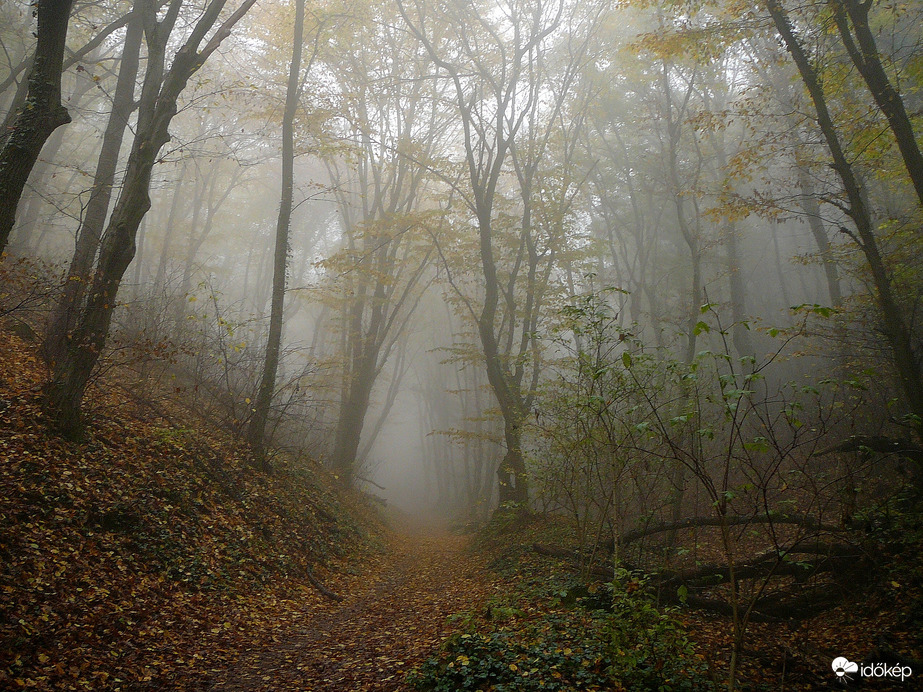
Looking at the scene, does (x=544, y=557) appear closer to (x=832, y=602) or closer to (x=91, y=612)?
(x=832, y=602)

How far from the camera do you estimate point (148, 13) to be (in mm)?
8719

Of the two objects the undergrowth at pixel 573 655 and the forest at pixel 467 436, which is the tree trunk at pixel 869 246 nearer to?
the forest at pixel 467 436

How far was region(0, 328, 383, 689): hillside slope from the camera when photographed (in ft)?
12.9

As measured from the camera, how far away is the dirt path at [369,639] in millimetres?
4379

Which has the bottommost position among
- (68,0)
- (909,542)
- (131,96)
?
(909,542)

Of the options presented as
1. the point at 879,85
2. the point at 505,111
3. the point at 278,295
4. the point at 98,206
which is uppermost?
the point at 505,111

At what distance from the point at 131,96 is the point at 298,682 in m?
10.1

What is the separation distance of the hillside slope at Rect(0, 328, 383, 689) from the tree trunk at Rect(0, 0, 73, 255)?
2.49 meters

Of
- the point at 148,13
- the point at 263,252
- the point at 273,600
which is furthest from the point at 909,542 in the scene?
the point at 263,252
